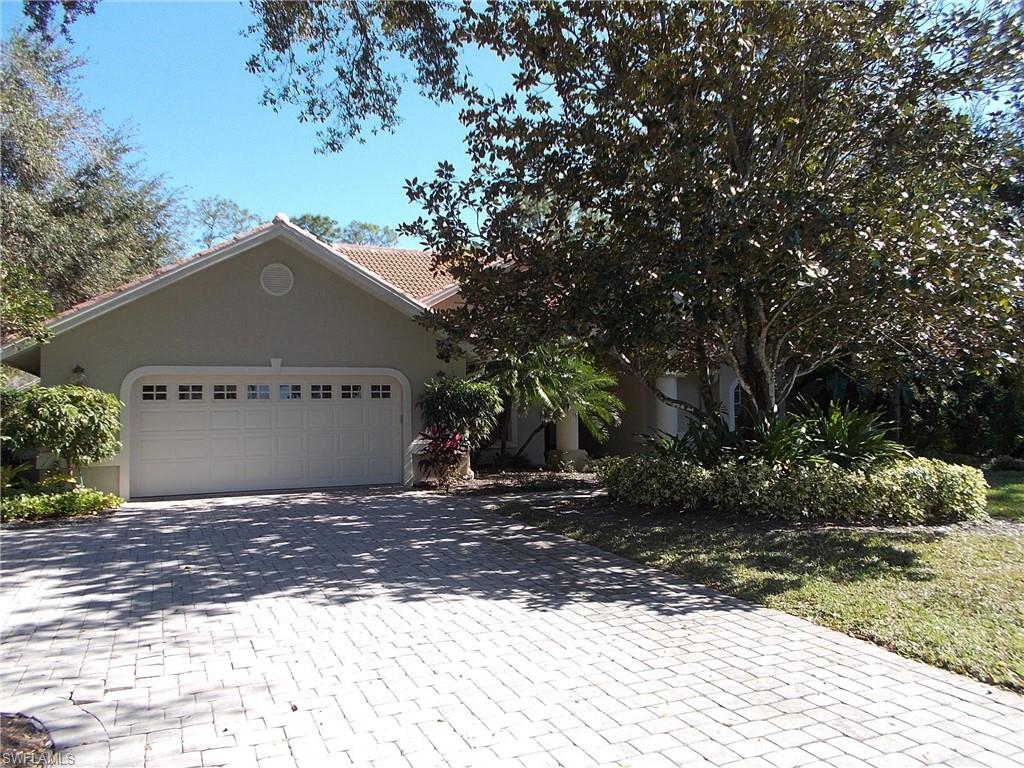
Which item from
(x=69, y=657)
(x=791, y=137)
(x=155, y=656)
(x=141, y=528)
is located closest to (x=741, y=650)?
(x=155, y=656)

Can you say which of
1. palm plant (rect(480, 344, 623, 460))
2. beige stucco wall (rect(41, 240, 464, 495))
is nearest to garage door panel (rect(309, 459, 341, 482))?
beige stucco wall (rect(41, 240, 464, 495))

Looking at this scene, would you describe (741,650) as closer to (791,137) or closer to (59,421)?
(791,137)

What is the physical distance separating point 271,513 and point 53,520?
3.13m

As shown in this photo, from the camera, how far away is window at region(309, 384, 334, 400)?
14.1 metres

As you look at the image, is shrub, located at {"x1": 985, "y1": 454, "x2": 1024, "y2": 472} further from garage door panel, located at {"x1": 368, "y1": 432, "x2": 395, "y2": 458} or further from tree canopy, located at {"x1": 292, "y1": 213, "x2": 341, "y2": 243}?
tree canopy, located at {"x1": 292, "y1": 213, "x2": 341, "y2": 243}

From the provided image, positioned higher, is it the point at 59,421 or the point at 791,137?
the point at 791,137

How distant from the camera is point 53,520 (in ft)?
35.4

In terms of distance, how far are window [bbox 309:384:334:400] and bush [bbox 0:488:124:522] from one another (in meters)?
4.01

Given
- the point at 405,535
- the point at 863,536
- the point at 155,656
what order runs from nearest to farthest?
the point at 155,656
the point at 863,536
the point at 405,535

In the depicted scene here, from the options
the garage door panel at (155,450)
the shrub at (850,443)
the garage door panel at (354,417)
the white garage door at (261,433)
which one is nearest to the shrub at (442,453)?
the white garage door at (261,433)

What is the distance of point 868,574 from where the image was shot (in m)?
7.23

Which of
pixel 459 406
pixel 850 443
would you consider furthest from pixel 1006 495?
pixel 459 406

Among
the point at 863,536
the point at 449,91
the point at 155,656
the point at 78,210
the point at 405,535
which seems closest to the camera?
the point at 155,656

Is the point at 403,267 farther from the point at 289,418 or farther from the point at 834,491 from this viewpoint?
the point at 834,491
